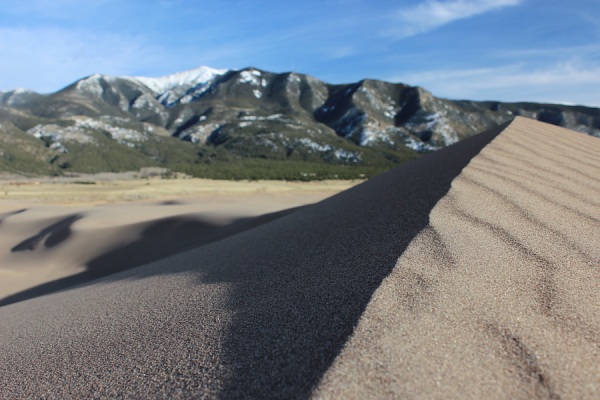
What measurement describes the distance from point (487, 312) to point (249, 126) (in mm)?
94685

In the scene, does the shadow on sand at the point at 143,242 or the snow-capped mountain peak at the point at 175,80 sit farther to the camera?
the snow-capped mountain peak at the point at 175,80

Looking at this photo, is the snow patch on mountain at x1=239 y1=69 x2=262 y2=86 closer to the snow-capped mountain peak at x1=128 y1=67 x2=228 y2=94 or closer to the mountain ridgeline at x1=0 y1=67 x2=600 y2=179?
the mountain ridgeline at x1=0 y1=67 x2=600 y2=179

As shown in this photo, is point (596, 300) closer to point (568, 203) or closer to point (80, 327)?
point (568, 203)

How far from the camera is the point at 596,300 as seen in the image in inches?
69.2

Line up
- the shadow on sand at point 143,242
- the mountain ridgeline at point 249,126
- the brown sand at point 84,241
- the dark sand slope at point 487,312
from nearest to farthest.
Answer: the dark sand slope at point 487,312 < the shadow on sand at point 143,242 < the brown sand at point 84,241 < the mountain ridgeline at point 249,126

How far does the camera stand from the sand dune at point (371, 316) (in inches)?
54.0

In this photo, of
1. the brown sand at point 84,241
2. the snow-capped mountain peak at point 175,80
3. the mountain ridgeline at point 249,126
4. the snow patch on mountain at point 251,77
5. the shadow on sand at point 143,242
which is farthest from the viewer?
the snow-capped mountain peak at point 175,80

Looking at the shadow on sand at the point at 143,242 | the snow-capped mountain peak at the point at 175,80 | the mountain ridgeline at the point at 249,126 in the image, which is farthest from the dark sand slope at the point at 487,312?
the snow-capped mountain peak at the point at 175,80

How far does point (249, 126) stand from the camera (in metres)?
94.1

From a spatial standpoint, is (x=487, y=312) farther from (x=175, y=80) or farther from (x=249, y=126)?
(x=175, y=80)

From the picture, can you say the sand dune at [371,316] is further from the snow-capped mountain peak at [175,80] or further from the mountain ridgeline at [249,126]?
the snow-capped mountain peak at [175,80]

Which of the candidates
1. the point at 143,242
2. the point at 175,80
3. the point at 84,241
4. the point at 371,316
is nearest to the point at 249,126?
the point at 84,241

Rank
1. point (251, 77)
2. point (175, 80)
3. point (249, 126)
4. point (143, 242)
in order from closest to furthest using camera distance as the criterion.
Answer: point (143, 242), point (249, 126), point (251, 77), point (175, 80)

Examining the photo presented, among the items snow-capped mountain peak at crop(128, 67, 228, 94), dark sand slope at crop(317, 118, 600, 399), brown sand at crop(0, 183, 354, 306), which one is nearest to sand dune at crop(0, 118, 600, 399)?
dark sand slope at crop(317, 118, 600, 399)
